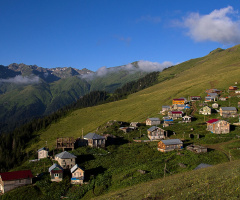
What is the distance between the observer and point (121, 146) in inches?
2763

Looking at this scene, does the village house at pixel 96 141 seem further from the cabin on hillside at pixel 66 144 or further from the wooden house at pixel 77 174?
the wooden house at pixel 77 174

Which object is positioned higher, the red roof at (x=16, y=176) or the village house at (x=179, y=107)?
the village house at (x=179, y=107)

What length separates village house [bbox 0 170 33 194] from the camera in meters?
46.1

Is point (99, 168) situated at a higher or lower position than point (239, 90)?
lower

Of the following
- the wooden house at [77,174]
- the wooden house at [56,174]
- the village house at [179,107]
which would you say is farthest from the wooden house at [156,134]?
the village house at [179,107]

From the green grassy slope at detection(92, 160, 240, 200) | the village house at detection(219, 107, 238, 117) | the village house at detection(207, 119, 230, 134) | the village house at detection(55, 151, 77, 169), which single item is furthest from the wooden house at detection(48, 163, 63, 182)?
the village house at detection(219, 107, 238, 117)

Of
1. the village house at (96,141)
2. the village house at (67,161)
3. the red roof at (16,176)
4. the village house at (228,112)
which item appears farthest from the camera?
the village house at (228,112)

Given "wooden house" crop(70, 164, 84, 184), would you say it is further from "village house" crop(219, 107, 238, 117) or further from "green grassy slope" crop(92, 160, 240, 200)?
"village house" crop(219, 107, 238, 117)

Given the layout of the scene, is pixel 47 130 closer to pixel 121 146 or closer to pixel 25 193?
pixel 121 146

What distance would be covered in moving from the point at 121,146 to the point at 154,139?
1199 centimetres

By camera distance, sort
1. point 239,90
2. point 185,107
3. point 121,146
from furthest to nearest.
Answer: point 239,90 → point 185,107 → point 121,146

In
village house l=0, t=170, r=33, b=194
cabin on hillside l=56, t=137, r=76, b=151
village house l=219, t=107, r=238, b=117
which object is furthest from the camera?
village house l=219, t=107, r=238, b=117

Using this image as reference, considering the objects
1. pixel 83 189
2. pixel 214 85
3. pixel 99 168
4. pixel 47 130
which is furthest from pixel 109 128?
pixel 214 85

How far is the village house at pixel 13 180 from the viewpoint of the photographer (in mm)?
46062
